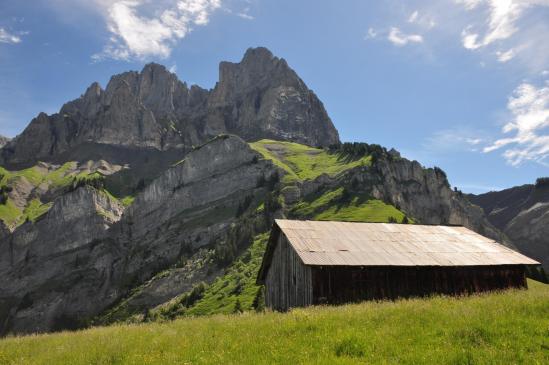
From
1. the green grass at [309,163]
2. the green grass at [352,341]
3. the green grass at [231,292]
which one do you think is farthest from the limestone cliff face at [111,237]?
the green grass at [352,341]

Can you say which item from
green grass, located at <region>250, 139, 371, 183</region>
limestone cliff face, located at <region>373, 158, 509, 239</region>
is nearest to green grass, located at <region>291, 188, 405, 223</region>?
green grass, located at <region>250, 139, 371, 183</region>

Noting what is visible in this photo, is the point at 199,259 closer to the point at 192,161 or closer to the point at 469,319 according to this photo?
the point at 192,161

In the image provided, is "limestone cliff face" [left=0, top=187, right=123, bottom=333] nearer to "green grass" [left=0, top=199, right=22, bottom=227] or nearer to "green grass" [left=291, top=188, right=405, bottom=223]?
"green grass" [left=0, top=199, right=22, bottom=227]

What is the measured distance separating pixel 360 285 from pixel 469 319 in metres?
12.5

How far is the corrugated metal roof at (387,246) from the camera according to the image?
25.7 m

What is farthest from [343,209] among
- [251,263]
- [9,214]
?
[9,214]

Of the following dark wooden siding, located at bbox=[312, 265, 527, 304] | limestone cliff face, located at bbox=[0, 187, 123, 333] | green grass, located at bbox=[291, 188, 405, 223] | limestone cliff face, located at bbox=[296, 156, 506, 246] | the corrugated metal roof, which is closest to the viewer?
dark wooden siding, located at bbox=[312, 265, 527, 304]

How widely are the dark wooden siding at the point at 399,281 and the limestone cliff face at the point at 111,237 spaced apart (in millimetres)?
101932

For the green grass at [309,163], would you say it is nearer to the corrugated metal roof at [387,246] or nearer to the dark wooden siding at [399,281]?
the corrugated metal roof at [387,246]

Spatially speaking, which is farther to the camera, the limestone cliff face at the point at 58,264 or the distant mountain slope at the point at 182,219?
the limestone cliff face at the point at 58,264

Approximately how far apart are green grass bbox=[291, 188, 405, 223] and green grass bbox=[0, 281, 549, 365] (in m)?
75.7

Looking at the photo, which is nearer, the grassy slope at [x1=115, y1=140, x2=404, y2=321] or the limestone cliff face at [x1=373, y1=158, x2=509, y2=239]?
the grassy slope at [x1=115, y1=140, x2=404, y2=321]

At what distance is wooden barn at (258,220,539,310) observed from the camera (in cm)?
2550

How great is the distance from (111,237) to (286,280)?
15120 centimetres
